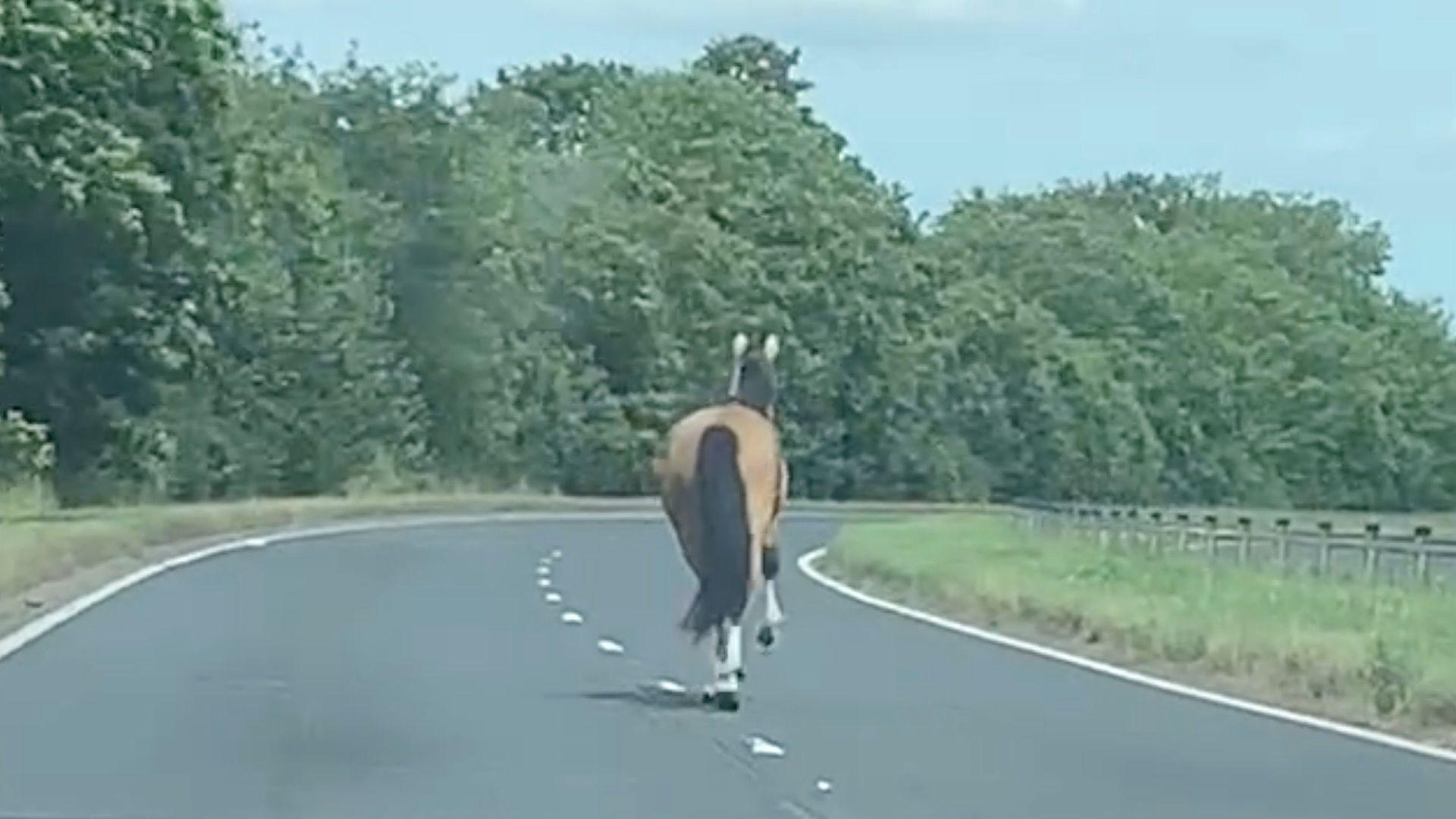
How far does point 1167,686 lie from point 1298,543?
3050 centimetres

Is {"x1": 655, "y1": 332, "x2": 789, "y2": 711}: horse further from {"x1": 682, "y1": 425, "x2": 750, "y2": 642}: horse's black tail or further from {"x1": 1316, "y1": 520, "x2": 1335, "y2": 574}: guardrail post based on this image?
{"x1": 1316, "y1": 520, "x2": 1335, "y2": 574}: guardrail post

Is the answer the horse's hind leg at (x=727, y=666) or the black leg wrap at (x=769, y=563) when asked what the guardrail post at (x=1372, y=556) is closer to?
the black leg wrap at (x=769, y=563)

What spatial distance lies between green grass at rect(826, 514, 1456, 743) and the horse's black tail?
13.9 ft

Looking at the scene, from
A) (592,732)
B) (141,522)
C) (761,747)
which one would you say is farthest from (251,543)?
(761,747)

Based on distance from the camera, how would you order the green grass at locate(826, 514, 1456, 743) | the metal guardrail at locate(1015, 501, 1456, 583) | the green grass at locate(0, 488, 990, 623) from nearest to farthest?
the green grass at locate(826, 514, 1456, 743) → the green grass at locate(0, 488, 990, 623) → the metal guardrail at locate(1015, 501, 1456, 583)

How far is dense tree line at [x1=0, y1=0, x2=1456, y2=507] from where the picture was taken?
67938 millimetres

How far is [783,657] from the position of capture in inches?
1236

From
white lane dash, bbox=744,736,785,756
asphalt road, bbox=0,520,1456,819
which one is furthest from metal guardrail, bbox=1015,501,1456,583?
white lane dash, bbox=744,736,785,756

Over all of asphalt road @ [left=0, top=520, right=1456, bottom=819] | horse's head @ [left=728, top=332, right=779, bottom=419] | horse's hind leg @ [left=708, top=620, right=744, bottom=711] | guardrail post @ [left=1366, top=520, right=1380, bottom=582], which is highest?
horse's head @ [left=728, top=332, right=779, bottom=419]

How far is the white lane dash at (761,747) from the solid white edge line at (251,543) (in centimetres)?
790

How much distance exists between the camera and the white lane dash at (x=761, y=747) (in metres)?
21.4

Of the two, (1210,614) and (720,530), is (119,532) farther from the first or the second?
(720,530)

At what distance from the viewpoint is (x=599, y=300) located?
110 metres

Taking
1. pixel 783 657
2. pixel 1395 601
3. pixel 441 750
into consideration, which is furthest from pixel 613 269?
pixel 441 750
